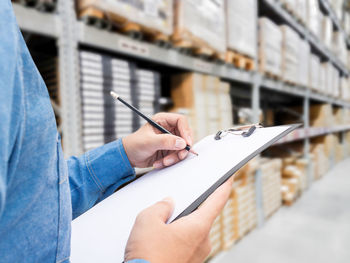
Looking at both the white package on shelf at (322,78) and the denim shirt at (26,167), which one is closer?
the denim shirt at (26,167)

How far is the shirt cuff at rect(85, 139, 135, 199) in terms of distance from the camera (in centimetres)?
64

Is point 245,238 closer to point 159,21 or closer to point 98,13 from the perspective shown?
point 159,21

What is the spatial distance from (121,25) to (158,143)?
789 mm

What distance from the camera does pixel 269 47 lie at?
2.29m

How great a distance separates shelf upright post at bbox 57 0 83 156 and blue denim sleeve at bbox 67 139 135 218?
1.30 ft

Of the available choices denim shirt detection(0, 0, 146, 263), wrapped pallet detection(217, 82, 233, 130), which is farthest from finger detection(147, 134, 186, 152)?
wrapped pallet detection(217, 82, 233, 130)

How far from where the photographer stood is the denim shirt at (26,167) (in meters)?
0.24

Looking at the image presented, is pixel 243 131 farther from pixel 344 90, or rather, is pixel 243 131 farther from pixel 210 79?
pixel 344 90

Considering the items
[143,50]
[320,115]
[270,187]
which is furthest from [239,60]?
[320,115]

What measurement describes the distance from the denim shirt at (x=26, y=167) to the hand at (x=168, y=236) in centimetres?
10

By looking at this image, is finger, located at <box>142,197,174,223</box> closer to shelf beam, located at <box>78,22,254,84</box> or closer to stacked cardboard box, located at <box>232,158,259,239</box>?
shelf beam, located at <box>78,22,254,84</box>

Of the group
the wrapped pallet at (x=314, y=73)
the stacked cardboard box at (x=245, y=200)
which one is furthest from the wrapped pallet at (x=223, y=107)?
the wrapped pallet at (x=314, y=73)

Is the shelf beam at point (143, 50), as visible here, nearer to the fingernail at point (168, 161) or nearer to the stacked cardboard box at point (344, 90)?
the fingernail at point (168, 161)

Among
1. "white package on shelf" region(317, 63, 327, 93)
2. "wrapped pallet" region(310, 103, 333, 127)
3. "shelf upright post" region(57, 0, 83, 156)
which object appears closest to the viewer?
"shelf upright post" region(57, 0, 83, 156)
